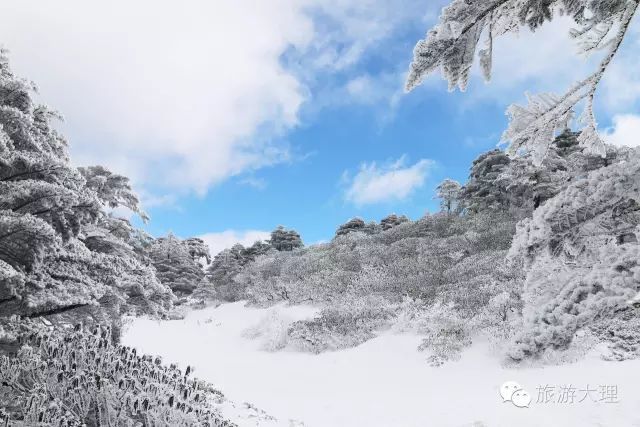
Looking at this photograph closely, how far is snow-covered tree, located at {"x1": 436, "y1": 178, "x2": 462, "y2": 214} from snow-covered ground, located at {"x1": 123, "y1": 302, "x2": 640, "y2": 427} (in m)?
20.8

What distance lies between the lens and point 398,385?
886 cm

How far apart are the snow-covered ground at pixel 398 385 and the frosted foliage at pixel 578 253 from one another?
4.47 m

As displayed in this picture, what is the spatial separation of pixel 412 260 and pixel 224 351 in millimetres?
8414

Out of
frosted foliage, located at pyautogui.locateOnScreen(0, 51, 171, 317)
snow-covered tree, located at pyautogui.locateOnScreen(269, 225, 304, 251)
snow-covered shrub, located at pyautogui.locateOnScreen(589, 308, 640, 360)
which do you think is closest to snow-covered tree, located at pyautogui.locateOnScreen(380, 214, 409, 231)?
snow-covered tree, located at pyautogui.locateOnScreen(269, 225, 304, 251)

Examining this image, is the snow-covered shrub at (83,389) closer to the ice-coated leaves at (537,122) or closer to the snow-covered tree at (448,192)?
the ice-coated leaves at (537,122)

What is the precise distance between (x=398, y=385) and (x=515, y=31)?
766cm

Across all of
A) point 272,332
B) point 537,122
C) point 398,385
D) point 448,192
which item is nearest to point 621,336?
point 398,385

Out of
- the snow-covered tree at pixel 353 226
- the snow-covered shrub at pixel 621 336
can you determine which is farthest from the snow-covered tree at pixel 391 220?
the snow-covered shrub at pixel 621 336

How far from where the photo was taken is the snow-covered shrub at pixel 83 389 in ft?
12.8

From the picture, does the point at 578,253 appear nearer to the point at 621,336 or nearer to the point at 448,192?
the point at 621,336

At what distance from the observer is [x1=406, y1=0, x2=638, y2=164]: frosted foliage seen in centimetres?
246

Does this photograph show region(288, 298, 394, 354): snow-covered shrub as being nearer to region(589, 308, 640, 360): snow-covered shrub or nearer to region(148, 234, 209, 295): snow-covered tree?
region(589, 308, 640, 360): snow-covered shrub

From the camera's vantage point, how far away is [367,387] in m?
9.04

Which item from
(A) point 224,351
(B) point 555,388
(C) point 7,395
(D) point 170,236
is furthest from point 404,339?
(D) point 170,236
